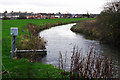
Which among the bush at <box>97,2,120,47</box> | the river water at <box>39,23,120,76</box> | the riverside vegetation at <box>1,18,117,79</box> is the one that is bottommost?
the river water at <box>39,23,120,76</box>

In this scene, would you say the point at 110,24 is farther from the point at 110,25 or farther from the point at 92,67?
the point at 92,67

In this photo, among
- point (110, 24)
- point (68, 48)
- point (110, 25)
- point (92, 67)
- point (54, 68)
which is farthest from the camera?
point (110, 24)

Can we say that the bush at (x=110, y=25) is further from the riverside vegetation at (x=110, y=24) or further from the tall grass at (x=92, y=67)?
the tall grass at (x=92, y=67)

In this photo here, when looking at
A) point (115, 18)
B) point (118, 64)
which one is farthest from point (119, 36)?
point (118, 64)

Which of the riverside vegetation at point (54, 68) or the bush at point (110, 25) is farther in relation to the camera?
the bush at point (110, 25)

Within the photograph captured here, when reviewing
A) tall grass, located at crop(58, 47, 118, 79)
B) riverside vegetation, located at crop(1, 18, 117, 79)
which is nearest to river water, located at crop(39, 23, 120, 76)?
riverside vegetation, located at crop(1, 18, 117, 79)

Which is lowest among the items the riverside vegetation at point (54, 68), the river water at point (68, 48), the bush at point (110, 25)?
the river water at point (68, 48)

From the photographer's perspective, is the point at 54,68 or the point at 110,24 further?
the point at 110,24

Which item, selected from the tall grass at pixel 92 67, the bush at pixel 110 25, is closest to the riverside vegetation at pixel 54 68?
the tall grass at pixel 92 67

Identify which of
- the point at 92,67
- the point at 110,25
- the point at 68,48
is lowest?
the point at 68,48

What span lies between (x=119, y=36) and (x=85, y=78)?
38.6ft

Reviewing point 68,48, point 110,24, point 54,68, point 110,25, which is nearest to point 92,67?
point 54,68

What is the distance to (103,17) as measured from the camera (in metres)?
20.2

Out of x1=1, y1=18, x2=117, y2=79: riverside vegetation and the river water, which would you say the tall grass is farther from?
the river water
